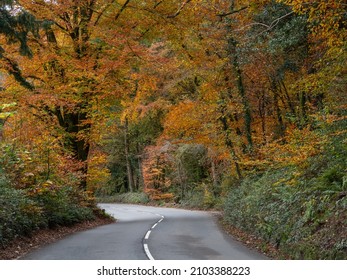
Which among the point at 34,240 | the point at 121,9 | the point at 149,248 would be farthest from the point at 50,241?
the point at 121,9

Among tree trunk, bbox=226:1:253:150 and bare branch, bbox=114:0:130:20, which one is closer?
bare branch, bbox=114:0:130:20

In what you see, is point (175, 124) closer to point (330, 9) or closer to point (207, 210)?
point (207, 210)

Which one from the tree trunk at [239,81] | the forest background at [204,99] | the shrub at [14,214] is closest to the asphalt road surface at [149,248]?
the shrub at [14,214]

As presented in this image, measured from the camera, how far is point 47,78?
1806 centimetres

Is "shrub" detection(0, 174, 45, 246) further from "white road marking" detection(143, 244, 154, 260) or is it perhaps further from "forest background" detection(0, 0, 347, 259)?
"white road marking" detection(143, 244, 154, 260)

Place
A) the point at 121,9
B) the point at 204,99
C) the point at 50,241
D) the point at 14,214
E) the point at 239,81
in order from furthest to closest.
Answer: the point at 204,99 → the point at 239,81 → the point at 121,9 → the point at 50,241 → the point at 14,214

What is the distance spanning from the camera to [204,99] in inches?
872

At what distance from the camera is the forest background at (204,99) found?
10.5 meters

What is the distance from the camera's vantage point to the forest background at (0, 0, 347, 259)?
10.5 meters

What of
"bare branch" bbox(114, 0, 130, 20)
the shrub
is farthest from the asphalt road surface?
"bare branch" bbox(114, 0, 130, 20)

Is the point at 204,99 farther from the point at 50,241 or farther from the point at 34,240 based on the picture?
the point at 34,240

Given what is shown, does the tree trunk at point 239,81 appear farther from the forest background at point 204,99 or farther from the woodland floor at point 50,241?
the woodland floor at point 50,241

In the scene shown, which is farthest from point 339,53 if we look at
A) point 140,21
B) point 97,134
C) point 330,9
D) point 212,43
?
point 97,134

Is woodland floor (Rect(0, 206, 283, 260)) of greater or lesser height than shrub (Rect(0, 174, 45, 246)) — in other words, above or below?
below
